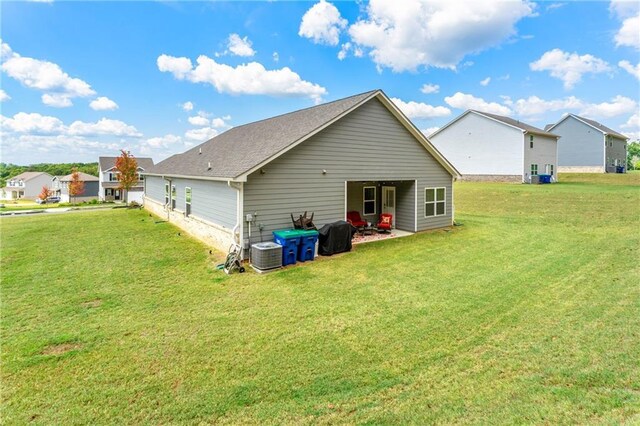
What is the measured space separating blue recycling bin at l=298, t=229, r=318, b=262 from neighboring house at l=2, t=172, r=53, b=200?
90830 mm

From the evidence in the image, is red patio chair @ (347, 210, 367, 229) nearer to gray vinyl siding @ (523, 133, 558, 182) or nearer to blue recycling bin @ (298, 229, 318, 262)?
blue recycling bin @ (298, 229, 318, 262)

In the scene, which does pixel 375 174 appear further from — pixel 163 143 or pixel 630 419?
pixel 163 143

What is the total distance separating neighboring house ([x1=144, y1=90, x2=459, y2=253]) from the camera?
10430 mm

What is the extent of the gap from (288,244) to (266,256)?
960 mm

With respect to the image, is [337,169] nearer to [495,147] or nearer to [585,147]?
[495,147]

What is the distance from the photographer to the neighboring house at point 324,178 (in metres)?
10.4

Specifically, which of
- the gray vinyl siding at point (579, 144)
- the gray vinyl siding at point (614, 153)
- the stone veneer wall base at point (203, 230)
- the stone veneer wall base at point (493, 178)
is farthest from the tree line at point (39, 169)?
the gray vinyl siding at point (614, 153)

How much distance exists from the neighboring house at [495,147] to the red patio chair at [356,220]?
82.6ft

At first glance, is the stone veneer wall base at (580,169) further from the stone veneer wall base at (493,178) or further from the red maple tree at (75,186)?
the red maple tree at (75,186)

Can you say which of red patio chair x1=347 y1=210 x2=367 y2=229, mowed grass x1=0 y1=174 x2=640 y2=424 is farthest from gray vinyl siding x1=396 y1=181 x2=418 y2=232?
mowed grass x1=0 y1=174 x2=640 y2=424

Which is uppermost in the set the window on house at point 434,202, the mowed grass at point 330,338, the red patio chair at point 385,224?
the window on house at point 434,202

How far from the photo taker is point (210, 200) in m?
12.3

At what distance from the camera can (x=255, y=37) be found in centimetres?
1950

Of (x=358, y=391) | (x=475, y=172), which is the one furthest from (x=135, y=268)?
(x=475, y=172)
